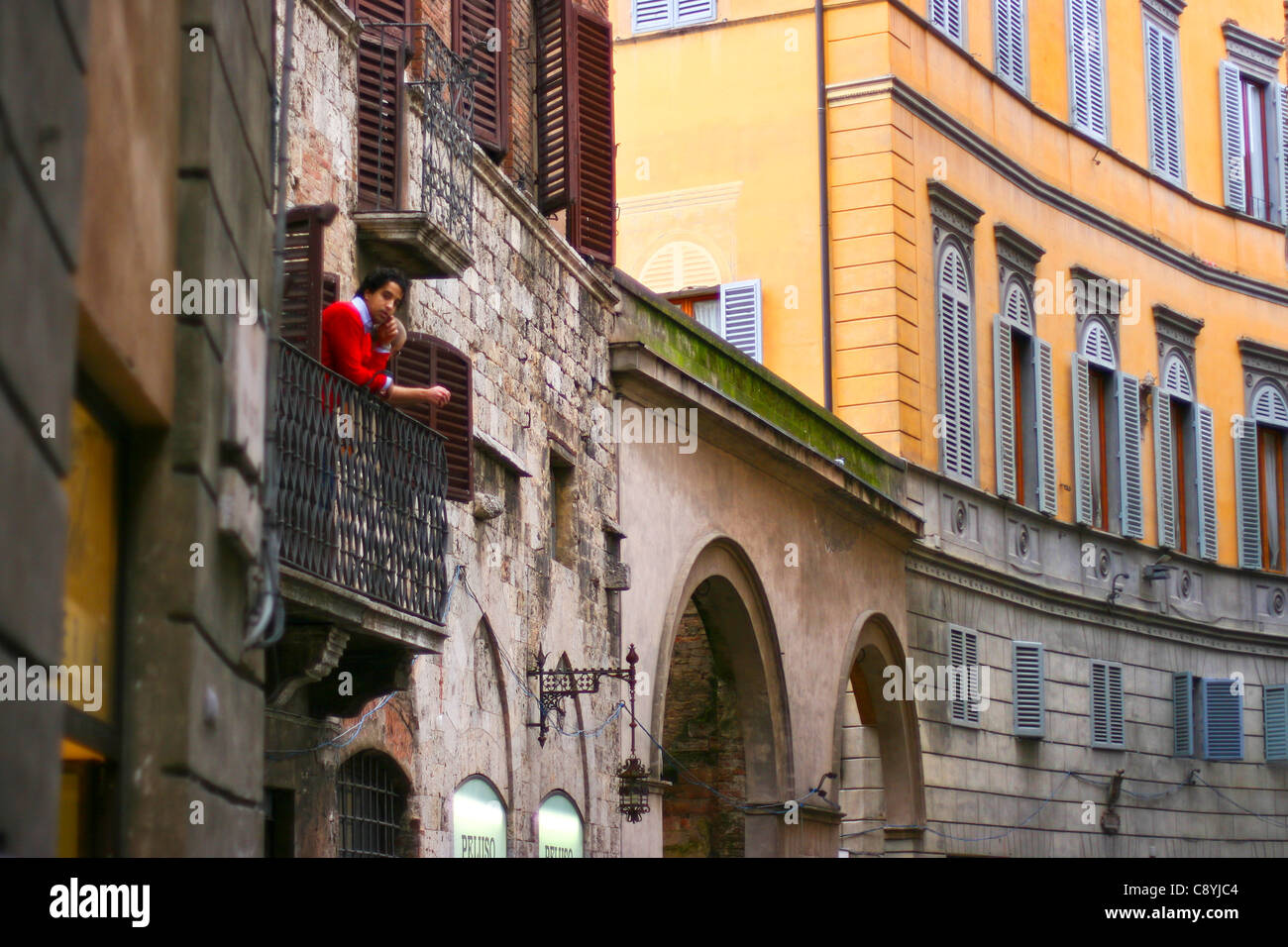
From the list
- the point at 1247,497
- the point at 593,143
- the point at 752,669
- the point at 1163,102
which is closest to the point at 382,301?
the point at 593,143

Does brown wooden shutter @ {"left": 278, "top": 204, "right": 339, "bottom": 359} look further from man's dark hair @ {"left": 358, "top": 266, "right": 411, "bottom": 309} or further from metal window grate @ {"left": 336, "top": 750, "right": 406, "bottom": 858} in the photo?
metal window grate @ {"left": 336, "top": 750, "right": 406, "bottom": 858}

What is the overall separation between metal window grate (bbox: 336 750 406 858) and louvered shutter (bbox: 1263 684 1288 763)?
803 inches

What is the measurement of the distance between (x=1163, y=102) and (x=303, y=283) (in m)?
22.6

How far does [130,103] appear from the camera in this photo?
560 cm

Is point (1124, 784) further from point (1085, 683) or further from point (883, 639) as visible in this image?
point (883, 639)

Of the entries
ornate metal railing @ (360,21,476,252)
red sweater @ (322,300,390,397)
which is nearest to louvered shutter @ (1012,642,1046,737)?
ornate metal railing @ (360,21,476,252)

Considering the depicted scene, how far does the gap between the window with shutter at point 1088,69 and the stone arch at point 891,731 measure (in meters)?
9.47

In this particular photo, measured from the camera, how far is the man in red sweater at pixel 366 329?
1007cm

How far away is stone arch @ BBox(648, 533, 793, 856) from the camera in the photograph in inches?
727

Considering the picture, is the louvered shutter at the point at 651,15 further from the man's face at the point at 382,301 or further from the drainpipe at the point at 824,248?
the man's face at the point at 382,301

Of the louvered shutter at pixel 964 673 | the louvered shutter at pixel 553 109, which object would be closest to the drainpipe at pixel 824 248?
the louvered shutter at pixel 964 673

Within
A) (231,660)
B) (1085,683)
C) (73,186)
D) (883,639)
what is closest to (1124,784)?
(1085,683)

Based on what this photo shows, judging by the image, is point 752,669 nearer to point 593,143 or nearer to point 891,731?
point 891,731
